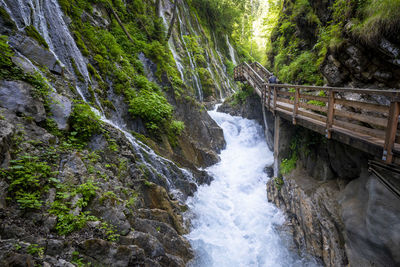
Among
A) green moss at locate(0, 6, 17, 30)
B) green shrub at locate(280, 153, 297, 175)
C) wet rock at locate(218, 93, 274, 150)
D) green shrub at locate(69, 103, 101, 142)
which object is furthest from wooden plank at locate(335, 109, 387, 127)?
green moss at locate(0, 6, 17, 30)

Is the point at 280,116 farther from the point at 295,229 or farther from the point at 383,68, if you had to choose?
the point at 295,229

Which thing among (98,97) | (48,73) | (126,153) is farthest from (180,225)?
(48,73)

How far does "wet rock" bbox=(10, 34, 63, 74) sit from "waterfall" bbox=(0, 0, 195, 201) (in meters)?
0.72

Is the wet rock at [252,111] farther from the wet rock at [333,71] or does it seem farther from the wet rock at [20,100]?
the wet rock at [20,100]

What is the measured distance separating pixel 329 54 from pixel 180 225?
7495 mm

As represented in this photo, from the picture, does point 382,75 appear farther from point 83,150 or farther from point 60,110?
point 60,110

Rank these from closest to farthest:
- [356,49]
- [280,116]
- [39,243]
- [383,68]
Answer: [39,243] < [383,68] < [356,49] < [280,116]

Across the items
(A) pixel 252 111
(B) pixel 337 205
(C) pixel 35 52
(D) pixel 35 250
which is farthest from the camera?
(A) pixel 252 111

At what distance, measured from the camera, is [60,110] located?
4.99 metres

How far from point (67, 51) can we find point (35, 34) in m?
1.14

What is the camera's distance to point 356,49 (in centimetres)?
582

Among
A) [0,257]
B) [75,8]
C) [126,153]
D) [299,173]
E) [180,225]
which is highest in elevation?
[75,8]

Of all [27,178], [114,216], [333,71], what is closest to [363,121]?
[333,71]

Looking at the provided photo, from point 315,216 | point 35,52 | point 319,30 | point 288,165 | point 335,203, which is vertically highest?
point 319,30
